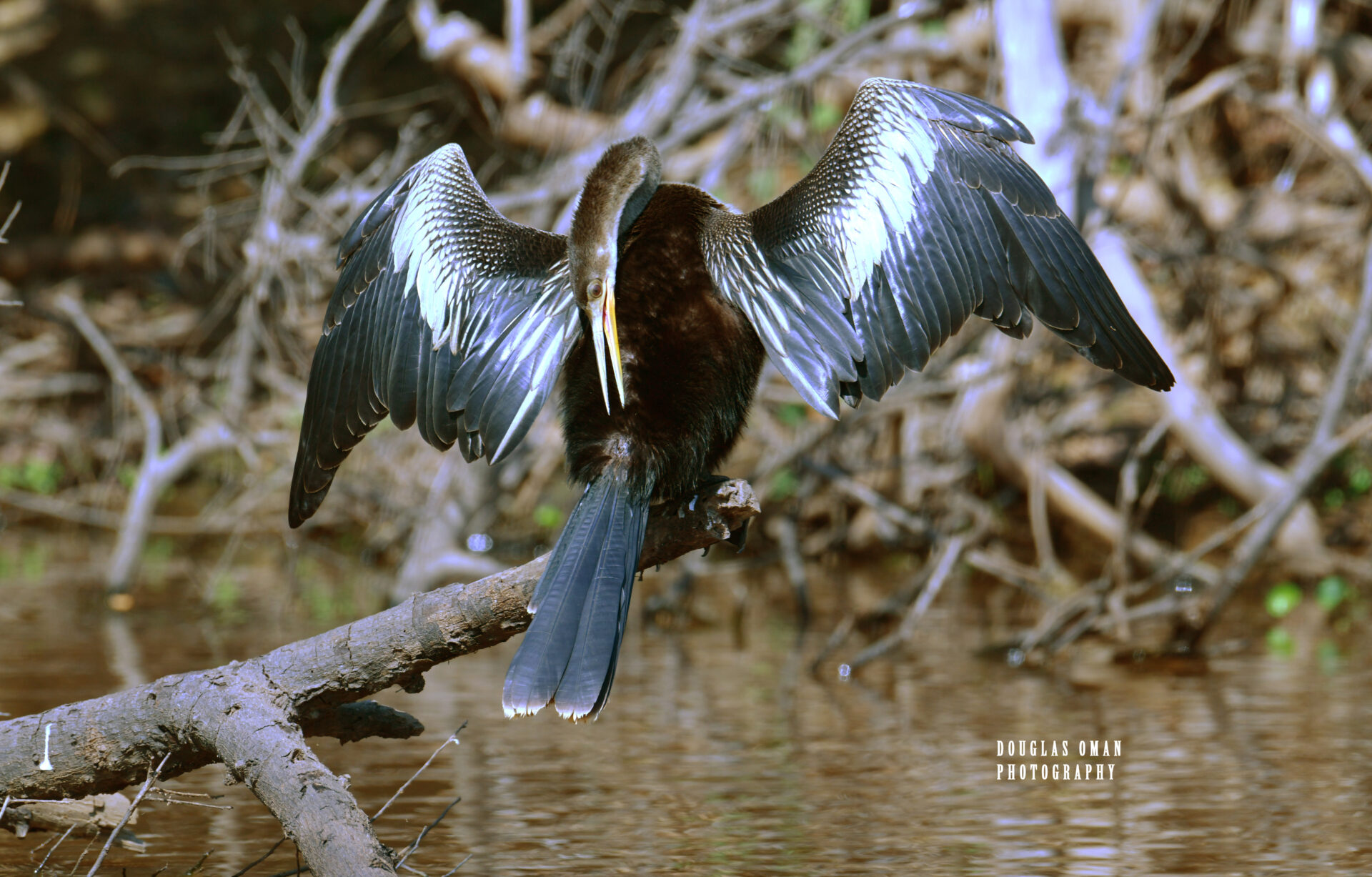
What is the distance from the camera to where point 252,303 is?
5.51 m

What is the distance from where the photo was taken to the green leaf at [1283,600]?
5750 millimetres

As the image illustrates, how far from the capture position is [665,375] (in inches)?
105

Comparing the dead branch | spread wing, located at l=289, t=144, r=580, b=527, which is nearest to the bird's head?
spread wing, located at l=289, t=144, r=580, b=527

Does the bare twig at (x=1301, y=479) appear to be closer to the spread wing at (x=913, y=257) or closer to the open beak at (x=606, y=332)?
the spread wing at (x=913, y=257)

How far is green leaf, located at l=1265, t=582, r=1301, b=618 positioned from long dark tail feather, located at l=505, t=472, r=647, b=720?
4034 mm

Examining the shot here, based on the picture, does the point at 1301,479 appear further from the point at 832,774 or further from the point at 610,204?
the point at 610,204

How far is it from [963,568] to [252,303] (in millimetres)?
3449

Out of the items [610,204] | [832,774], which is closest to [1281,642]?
[832,774]

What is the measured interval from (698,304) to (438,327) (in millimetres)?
521

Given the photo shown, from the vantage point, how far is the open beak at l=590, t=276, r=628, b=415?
2463 millimetres

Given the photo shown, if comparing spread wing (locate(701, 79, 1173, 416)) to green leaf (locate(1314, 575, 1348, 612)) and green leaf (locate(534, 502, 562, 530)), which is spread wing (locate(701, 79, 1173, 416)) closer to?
green leaf (locate(1314, 575, 1348, 612))

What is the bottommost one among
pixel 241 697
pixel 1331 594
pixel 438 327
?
pixel 1331 594

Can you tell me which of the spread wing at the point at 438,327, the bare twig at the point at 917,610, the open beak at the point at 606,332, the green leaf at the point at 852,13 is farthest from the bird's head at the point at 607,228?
the green leaf at the point at 852,13

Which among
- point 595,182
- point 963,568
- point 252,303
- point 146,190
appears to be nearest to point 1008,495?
point 963,568
